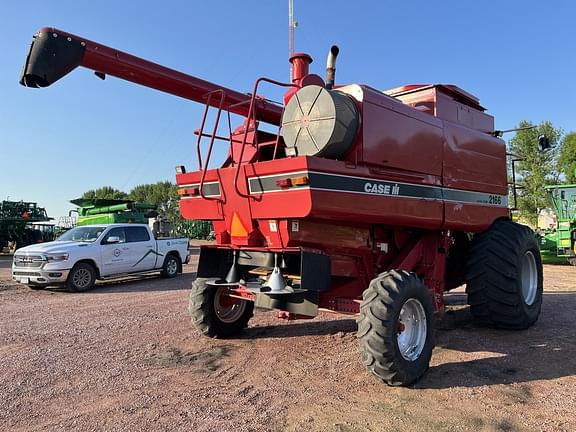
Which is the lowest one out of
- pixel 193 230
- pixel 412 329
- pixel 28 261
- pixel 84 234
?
pixel 412 329

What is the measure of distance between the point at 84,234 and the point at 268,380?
1004 cm

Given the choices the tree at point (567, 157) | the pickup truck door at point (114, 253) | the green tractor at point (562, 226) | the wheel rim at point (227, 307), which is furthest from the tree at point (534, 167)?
the wheel rim at point (227, 307)

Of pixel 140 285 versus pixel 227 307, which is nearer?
pixel 227 307

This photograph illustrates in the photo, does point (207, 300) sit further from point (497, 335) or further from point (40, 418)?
point (497, 335)

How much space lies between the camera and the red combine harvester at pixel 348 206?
4.80 metres

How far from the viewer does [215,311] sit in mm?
6672

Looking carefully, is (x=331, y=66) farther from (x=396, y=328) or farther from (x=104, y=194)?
(x=104, y=194)

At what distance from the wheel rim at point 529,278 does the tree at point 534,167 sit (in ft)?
95.7

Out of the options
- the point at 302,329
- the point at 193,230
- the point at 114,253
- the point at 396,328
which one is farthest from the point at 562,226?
the point at 193,230

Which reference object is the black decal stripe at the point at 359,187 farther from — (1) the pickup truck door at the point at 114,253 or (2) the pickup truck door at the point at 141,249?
(2) the pickup truck door at the point at 141,249

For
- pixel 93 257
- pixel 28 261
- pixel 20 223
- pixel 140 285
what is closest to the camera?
pixel 28 261

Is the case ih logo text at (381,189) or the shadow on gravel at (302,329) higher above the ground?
the case ih logo text at (381,189)

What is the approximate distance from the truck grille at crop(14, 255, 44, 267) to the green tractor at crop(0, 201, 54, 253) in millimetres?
15503

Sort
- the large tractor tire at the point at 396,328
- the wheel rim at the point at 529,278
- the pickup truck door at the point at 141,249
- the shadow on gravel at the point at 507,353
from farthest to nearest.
Result: the pickup truck door at the point at 141,249
the wheel rim at the point at 529,278
the shadow on gravel at the point at 507,353
the large tractor tire at the point at 396,328
